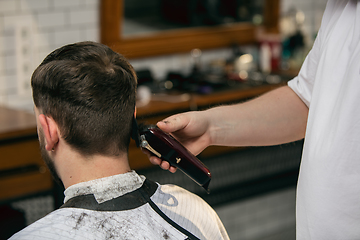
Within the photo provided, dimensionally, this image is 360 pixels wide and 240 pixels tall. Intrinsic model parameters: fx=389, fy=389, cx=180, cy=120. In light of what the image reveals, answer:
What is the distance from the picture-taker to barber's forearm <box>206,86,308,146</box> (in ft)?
4.66

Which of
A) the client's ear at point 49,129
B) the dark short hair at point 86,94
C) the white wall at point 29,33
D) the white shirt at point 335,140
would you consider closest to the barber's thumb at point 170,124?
→ the dark short hair at point 86,94

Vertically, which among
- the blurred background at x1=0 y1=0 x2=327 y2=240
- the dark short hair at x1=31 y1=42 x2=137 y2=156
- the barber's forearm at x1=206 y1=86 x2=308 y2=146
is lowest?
the blurred background at x1=0 y1=0 x2=327 y2=240

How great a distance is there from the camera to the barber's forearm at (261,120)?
1.42 meters

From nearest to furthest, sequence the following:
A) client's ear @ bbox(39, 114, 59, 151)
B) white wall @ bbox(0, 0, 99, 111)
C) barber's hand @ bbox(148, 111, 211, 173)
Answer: client's ear @ bbox(39, 114, 59, 151)
barber's hand @ bbox(148, 111, 211, 173)
white wall @ bbox(0, 0, 99, 111)

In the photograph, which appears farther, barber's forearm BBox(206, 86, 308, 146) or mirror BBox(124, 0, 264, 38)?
mirror BBox(124, 0, 264, 38)

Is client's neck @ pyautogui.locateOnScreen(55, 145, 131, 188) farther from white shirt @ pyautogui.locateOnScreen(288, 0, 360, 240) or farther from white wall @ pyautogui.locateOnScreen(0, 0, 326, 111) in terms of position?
white wall @ pyautogui.locateOnScreen(0, 0, 326, 111)

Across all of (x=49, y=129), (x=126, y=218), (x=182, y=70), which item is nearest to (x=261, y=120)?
(x=126, y=218)

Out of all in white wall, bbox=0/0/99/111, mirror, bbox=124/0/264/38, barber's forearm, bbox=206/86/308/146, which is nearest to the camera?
barber's forearm, bbox=206/86/308/146

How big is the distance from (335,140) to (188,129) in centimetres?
49

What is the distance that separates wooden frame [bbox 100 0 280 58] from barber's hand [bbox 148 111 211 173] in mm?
1469

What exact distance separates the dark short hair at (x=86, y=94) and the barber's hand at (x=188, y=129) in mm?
135

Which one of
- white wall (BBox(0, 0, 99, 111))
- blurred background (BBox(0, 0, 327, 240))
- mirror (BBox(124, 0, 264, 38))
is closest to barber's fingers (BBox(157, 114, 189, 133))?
blurred background (BBox(0, 0, 327, 240))

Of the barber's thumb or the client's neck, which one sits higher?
the barber's thumb

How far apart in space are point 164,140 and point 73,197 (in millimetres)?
303
